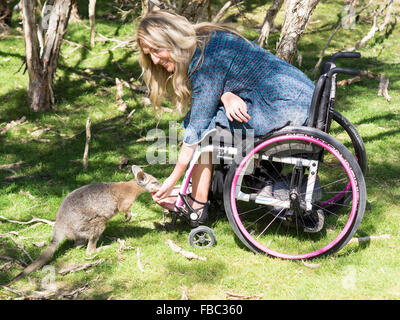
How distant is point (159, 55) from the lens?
3.38m

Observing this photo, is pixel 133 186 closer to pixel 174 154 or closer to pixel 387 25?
pixel 174 154

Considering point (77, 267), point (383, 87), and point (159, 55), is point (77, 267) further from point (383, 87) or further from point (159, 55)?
point (383, 87)

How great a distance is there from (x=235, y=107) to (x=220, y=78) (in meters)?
0.24

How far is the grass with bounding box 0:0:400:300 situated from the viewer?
10.9 ft

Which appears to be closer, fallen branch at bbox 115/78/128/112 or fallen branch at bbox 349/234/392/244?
fallen branch at bbox 349/234/392/244

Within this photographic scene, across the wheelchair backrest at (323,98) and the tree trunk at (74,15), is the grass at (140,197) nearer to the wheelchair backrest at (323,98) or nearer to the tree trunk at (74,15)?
the tree trunk at (74,15)

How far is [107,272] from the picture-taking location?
3607 millimetres

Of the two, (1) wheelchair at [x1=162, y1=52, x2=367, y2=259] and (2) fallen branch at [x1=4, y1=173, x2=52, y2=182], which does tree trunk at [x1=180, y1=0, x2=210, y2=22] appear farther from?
(1) wheelchair at [x1=162, y1=52, x2=367, y2=259]

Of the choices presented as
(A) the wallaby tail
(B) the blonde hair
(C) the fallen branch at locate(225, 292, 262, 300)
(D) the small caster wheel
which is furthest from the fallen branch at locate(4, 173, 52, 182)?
(C) the fallen branch at locate(225, 292, 262, 300)

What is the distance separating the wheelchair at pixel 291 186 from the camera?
125 inches

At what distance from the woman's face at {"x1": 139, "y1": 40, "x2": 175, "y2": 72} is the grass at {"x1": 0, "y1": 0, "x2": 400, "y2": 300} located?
4.97 ft

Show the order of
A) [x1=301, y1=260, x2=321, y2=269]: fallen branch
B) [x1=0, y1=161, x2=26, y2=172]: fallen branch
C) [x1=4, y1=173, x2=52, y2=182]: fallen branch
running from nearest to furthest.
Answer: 1. [x1=301, y1=260, x2=321, y2=269]: fallen branch
2. [x1=4, y1=173, x2=52, y2=182]: fallen branch
3. [x1=0, y1=161, x2=26, y2=172]: fallen branch
